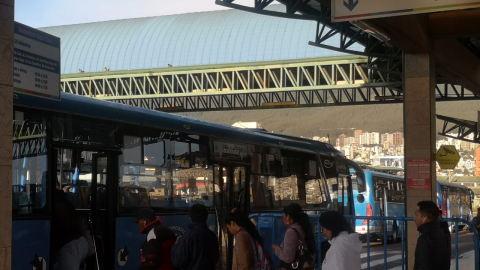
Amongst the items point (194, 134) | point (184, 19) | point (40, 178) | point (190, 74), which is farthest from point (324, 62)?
point (40, 178)

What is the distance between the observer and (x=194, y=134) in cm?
1260

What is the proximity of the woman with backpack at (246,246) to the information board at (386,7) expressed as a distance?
3.56 m

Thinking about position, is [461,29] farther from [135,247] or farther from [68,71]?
[68,71]

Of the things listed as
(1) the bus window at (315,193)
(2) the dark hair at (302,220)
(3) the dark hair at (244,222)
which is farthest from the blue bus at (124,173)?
(3) the dark hair at (244,222)

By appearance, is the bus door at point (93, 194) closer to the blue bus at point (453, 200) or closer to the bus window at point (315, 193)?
the bus window at point (315, 193)

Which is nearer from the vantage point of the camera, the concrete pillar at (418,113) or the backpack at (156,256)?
the backpack at (156,256)

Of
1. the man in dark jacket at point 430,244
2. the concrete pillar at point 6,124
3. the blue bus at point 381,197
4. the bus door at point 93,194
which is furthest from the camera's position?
the blue bus at point 381,197

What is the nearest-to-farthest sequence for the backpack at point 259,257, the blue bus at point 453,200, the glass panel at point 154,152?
the backpack at point 259,257 → the glass panel at point 154,152 → the blue bus at point 453,200

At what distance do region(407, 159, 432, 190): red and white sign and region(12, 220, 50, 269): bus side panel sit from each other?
8480mm

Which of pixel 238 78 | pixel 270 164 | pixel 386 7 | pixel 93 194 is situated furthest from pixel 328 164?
pixel 238 78

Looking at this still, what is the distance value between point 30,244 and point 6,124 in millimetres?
4672

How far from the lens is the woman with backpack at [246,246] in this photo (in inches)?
285

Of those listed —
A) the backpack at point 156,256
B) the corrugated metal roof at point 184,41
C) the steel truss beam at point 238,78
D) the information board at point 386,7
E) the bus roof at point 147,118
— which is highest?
the corrugated metal roof at point 184,41

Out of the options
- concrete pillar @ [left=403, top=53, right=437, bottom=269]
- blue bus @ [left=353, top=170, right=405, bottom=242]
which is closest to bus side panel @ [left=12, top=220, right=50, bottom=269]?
concrete pillar @ [left=403, top=53, right=437, bottom=269]
